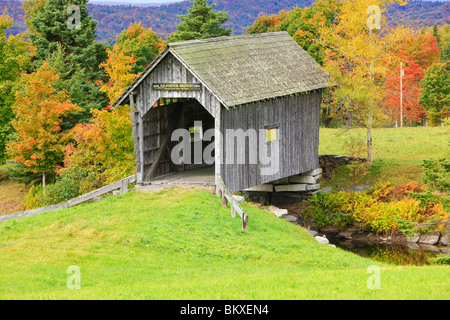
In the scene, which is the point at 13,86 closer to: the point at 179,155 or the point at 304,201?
the point at 179,155

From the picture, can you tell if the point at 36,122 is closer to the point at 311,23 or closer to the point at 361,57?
the point at 361,57

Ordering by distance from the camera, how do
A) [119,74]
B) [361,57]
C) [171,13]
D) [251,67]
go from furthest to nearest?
[171,13] → [361,57] → [119,74] → [251,67]

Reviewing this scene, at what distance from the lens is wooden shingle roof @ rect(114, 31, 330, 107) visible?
2155 cm

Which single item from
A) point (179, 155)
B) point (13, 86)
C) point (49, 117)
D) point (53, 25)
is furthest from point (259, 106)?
point (53, 25)

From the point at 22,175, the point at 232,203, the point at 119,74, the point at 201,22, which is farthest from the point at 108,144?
the point at 201,22

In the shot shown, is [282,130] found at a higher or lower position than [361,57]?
lower

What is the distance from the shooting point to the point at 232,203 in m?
20.1

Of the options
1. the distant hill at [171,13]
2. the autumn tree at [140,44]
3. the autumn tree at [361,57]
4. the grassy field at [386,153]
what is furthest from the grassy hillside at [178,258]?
the distant hill at [171,13]

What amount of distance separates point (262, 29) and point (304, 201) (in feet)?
127

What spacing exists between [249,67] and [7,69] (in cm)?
1945

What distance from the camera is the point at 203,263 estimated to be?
16.1 m

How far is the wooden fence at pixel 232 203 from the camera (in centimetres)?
1905

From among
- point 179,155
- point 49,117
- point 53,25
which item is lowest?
point 179,155
